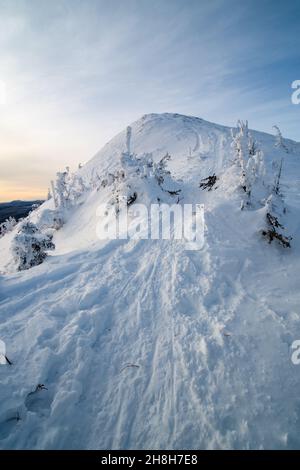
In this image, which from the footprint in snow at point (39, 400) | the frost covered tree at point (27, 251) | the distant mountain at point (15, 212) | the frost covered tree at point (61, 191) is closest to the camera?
the footprint in snow at point (39, 400)

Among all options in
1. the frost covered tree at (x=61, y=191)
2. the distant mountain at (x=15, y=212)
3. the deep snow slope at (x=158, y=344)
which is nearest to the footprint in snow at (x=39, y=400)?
the deep snow slope at (x=158, y=344)

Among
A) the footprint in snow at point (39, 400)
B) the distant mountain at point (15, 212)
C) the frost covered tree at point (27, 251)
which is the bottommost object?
the footprint in snow at point (39, 400)

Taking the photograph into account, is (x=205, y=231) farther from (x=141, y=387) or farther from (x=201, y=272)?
(x=141, y=387)

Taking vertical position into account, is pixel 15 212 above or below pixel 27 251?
above

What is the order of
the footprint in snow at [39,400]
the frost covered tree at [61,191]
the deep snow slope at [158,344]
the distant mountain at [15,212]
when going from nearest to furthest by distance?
the deep snow slope at [158,344], the footprint in snow at [39,400], the frost covered tree at [61,191], the distant mountain at [15,212]

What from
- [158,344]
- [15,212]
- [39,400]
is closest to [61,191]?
[158,344]

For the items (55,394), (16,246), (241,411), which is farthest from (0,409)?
(16,246)

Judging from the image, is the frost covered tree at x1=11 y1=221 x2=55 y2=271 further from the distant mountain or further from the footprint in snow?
the distant mountain

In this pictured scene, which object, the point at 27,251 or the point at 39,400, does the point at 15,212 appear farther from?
the point at 39,400

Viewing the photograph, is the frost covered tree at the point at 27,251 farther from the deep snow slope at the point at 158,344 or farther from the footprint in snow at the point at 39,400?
the footprint in snow at the point at 39,400
